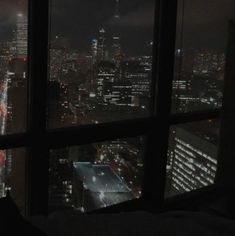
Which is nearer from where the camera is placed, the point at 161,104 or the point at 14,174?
the point at 14,174

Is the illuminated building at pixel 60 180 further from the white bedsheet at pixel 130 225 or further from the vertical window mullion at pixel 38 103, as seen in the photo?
the white bedsheet at pixel 130 225

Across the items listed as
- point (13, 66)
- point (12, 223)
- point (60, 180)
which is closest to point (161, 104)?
point (60, 180)

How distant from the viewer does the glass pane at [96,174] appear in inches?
128

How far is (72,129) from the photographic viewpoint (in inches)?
125

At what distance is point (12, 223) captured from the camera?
1830 millimetres

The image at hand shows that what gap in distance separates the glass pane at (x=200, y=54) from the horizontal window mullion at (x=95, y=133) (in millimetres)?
427

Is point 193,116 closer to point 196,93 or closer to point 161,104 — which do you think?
point 196,93

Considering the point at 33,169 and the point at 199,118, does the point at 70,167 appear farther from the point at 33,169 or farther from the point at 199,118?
the point at 199,118

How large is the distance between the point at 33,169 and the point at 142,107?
3.41 feet

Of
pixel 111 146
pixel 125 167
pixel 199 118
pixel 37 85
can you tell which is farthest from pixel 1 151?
pixel 199 118

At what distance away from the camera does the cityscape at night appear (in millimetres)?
2938

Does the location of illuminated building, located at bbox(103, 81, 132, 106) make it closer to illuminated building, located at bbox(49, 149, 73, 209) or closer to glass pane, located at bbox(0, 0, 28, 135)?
illuminated building, located at bbox(49, 149, 73, 209)

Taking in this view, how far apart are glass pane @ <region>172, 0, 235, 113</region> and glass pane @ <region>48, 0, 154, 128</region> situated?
0.33 meters

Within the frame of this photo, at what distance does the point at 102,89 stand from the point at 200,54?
1036 millimetres
